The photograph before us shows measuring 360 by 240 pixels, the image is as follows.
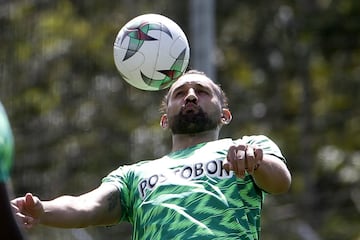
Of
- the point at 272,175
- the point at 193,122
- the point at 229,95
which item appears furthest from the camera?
the point at 229,95

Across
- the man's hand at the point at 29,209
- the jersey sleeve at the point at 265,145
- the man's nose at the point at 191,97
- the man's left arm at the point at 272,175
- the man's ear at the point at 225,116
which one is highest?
the man's nose at the point at 191,97

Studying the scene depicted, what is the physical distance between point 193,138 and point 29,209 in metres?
0.86

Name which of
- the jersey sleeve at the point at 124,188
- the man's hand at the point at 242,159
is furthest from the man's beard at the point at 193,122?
the man's hand at the point at 242,159

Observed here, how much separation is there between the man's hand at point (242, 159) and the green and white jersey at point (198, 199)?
277 millimetres

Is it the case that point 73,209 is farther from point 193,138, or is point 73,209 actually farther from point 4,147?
point 4,147

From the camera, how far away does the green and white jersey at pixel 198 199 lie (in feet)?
17.4

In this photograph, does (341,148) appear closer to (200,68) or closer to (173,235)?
(200,68)

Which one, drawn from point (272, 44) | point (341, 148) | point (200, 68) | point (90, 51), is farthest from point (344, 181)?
point (200, 68)

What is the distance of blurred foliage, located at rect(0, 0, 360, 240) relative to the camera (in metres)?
13.7

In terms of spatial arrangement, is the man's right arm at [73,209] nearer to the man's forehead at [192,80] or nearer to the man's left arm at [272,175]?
the man's forehead at [192,80]

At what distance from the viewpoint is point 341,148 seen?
16.2m

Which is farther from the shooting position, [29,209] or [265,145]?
[265,145]

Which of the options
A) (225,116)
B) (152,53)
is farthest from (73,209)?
(152,53)

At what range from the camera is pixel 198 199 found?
17.5 feet
